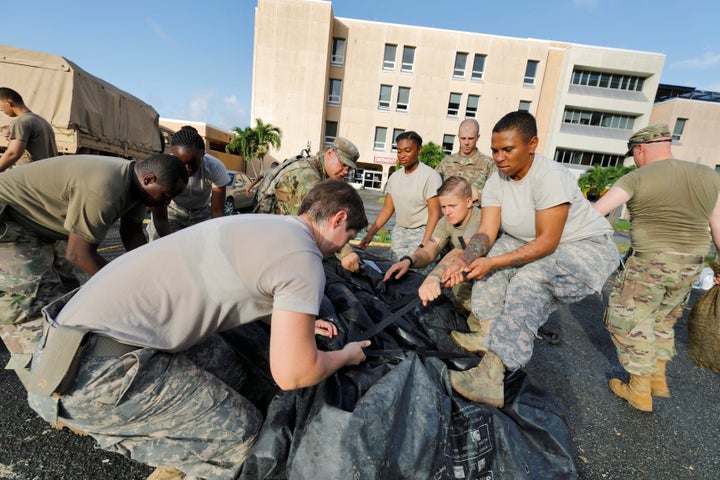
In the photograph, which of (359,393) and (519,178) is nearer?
(359,393)

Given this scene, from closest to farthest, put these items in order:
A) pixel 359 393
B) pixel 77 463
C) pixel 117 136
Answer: pixel 359 393 < pixel 77 463 < pixel 117 136

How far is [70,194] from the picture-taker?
6.07 feet

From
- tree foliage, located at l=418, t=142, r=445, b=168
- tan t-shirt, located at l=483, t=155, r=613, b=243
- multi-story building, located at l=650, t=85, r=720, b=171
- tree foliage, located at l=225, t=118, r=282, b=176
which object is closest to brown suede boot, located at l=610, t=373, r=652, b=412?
tan t-shirt, located at l=483, t=155, r=613, b=243

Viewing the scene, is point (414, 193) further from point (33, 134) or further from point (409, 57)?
point (409, 57)

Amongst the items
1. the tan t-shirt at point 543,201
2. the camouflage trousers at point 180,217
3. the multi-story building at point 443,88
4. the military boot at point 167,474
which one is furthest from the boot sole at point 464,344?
the multi-story building at point 443,88

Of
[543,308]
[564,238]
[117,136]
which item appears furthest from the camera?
[117,136]

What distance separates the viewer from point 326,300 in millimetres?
2045

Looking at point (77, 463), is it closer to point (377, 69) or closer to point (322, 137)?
point (322, 137)

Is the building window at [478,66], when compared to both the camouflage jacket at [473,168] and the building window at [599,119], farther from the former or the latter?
the camouflage jacket at [473,168]

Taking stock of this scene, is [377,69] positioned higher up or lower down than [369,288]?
higher up

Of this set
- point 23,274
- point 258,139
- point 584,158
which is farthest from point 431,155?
point 23,274

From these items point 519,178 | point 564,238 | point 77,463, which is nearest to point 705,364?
point 564,238

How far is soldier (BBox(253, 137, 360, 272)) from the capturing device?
3.13m

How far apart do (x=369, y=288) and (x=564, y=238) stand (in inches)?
53.2
